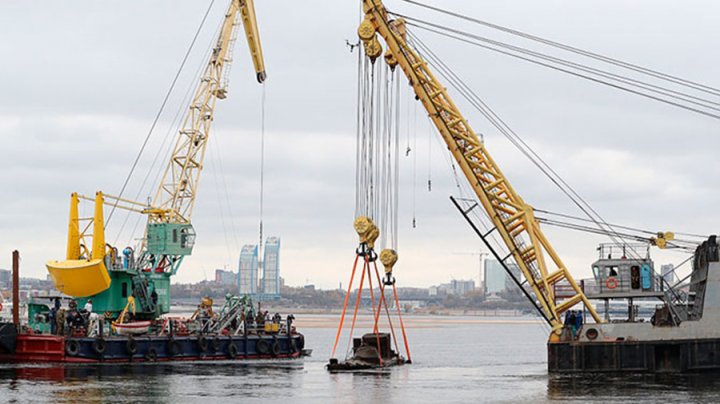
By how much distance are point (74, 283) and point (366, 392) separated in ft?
88.6

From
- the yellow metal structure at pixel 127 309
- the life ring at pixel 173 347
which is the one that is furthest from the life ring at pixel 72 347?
the life ring at pixel 173 347

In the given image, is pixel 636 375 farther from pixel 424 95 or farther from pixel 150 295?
pixel 150 295

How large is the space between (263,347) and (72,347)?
13.9 metres

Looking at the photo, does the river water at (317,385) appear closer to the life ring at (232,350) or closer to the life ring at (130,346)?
the life ring at (130,346)

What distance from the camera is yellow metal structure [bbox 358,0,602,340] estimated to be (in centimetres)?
5953

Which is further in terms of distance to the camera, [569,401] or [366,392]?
[366,392]

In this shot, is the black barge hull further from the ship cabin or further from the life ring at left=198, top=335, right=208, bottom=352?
the ship cabin

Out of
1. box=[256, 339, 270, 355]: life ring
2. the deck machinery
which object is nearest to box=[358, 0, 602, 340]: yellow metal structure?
the deck machinery

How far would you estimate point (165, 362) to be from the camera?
219 feet

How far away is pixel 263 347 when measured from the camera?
7256cm

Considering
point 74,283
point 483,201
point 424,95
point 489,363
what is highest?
point 424,95

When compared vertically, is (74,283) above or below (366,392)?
above

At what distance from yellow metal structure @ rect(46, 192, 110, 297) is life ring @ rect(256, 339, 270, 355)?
10321mm

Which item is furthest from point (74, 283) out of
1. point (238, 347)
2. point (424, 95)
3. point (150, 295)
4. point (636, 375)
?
point (636, 375)
